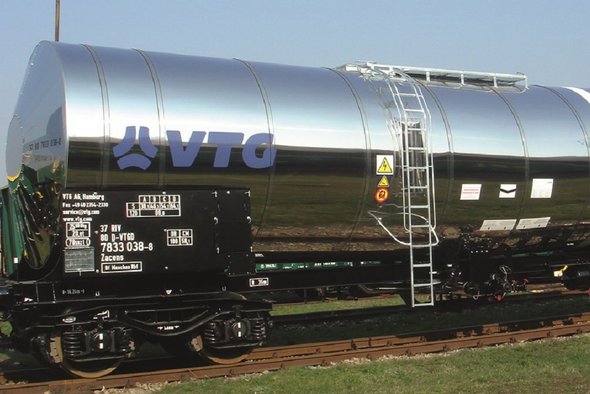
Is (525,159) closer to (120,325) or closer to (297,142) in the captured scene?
(297,142)

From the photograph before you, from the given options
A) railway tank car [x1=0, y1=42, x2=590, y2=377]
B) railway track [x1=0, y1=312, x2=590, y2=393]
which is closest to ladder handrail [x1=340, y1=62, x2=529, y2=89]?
railway tank car [x1=0, y1=42, x2=590, y2=377]

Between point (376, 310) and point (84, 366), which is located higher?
point (84, 366)

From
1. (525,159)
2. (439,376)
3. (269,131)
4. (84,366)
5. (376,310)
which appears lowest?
(439,376)

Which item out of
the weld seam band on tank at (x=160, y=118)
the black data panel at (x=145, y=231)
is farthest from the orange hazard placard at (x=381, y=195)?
the weld seam band on tank at (x=160, y=118)

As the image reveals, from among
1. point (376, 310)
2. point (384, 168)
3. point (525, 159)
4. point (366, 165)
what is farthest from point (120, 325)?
point (376, 310)

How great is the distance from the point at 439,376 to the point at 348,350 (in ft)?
6.30

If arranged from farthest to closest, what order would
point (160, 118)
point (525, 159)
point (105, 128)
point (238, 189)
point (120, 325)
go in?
point (525, 159) → point (238, 189) → point (120, 325) → point (160, 118) → point (105, 128)

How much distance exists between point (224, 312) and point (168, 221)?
150 cm

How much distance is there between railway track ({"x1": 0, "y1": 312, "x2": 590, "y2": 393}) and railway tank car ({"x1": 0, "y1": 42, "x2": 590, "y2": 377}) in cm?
31

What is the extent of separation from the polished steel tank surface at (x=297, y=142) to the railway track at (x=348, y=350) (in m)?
1.55

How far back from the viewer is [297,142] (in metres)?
9.27

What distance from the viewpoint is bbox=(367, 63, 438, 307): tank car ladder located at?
32.7 ft

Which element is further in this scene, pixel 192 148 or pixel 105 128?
pixel 192 148

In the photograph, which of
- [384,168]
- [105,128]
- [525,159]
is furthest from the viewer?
[525,159]
